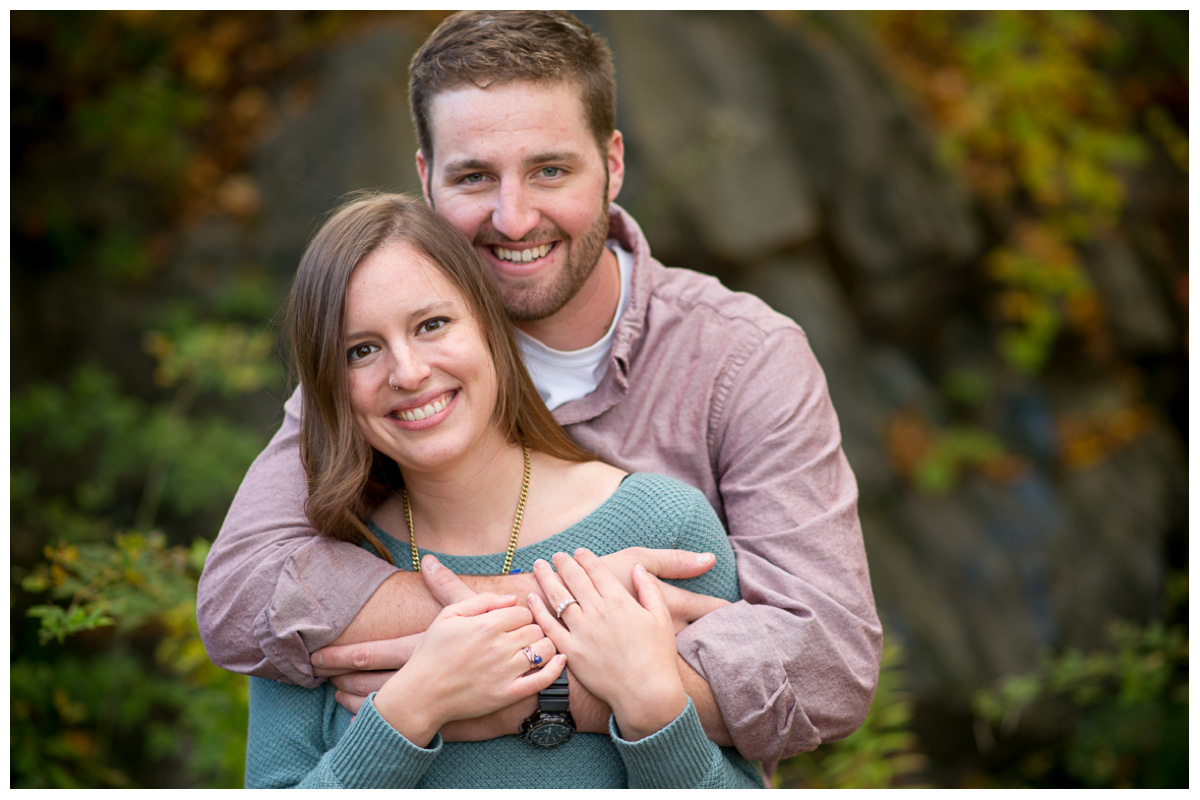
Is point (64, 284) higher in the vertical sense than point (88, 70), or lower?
lower

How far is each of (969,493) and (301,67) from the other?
433 centimetres

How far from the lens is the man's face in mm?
2199

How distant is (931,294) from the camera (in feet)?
18.4

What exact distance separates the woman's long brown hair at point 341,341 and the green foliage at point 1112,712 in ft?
6.96

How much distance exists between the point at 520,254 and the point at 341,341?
56 cm

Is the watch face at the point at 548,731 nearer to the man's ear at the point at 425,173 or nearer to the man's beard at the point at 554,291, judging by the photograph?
the man's beard at the point at 554,291

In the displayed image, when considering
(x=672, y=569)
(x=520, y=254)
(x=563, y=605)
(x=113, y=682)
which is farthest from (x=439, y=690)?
(x=113, y=682)

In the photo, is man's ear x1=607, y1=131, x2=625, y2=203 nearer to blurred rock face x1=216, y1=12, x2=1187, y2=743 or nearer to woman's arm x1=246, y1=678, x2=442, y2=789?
woman's arm x1=246, y1=678, x2=442, y2=789

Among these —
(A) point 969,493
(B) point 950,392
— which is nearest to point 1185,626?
(A) point 969,493

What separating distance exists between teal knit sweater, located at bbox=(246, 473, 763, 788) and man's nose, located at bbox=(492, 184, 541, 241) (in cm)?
61

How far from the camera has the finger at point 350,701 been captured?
6.23 ft

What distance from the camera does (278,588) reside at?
193 cm
